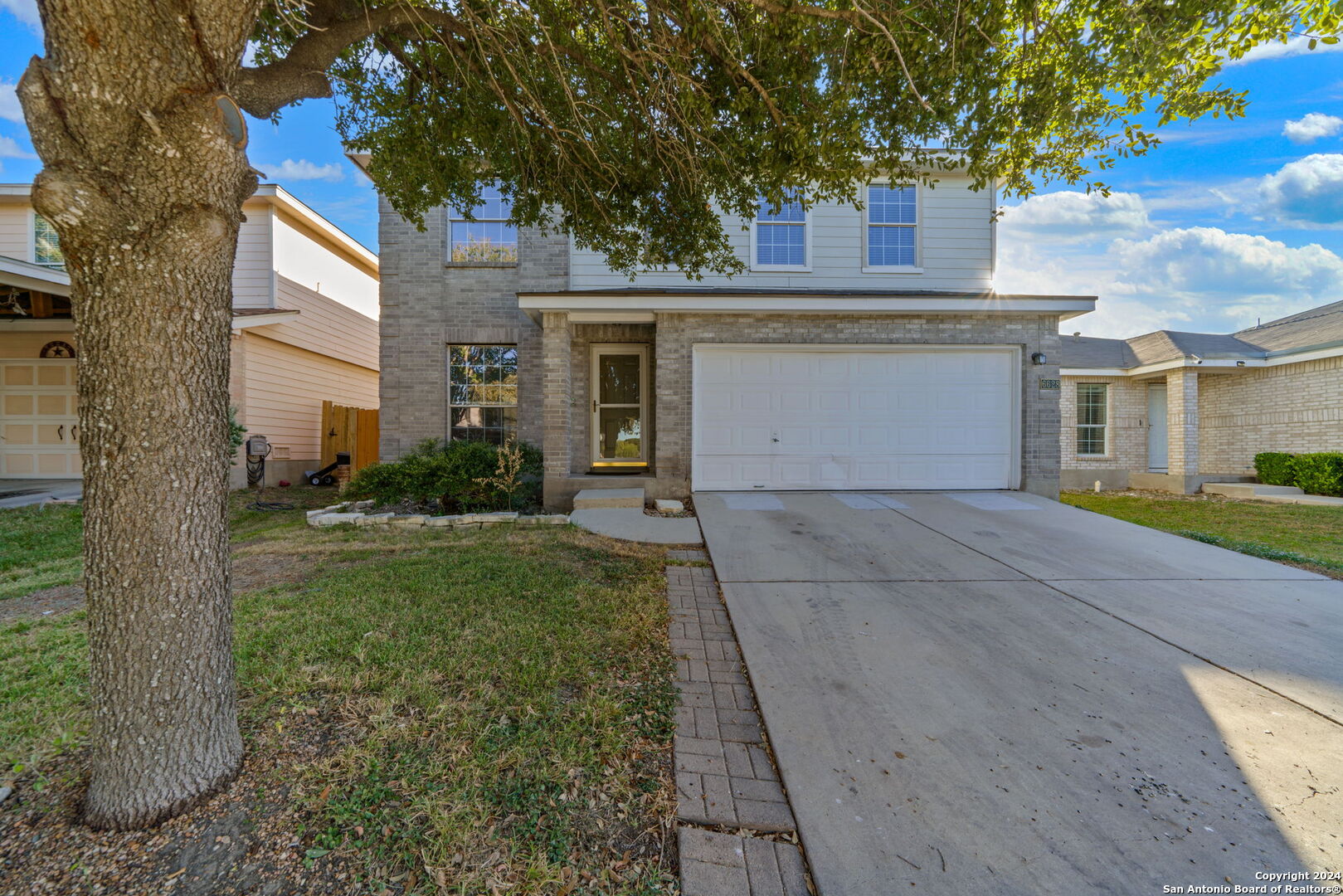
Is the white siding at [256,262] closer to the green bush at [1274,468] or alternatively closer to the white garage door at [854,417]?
the white garage door at [854,417]

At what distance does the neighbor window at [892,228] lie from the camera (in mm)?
9164

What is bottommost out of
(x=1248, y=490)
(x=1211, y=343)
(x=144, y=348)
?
(x=1248, y=490)

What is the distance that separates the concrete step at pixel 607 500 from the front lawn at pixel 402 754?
332cm

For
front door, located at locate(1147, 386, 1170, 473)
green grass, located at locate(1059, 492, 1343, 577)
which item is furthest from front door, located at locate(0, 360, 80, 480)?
front door, located at locate(1147, 386, 1170, 473)

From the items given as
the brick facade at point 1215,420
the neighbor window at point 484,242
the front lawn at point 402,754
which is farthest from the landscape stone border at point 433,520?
the brick facade at point 1215,420

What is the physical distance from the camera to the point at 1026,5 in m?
3.35

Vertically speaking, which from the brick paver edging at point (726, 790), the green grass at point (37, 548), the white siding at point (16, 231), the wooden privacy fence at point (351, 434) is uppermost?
the white siding at point (16, 231)

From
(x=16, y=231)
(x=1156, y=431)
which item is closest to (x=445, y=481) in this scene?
(x=16, y=231)

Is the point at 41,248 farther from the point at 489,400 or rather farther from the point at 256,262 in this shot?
the point at 489,400

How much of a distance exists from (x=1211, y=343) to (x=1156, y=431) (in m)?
2.46

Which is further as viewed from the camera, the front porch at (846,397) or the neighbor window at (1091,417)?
the neighbor window at (1091,417)

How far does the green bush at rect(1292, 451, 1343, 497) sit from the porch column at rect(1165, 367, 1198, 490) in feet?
5.00

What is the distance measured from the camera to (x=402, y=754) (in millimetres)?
2184

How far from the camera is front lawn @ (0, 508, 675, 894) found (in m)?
1.69
